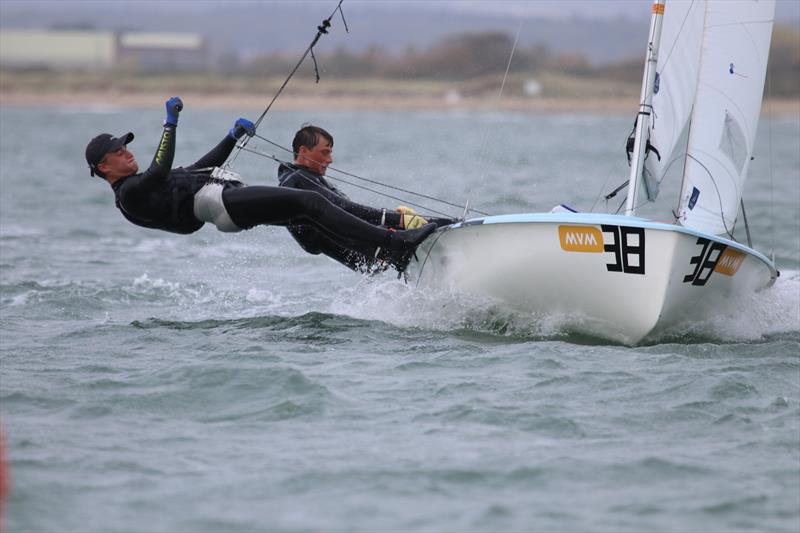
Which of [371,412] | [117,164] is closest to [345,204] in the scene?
[117,164]

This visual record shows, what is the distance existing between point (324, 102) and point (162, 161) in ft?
186

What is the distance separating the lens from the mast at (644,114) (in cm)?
707

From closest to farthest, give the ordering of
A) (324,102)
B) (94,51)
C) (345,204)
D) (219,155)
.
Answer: (219,155), (345,204), (324,102), (94,51)

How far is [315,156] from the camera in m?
7.48

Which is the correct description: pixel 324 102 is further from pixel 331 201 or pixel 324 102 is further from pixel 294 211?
pixel 294 211

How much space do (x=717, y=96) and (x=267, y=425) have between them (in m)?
3.84

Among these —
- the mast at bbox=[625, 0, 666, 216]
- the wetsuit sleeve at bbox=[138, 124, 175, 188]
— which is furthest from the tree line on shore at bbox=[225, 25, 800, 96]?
the wetsuit sleeve at bbox=[138, 124, 175, 188]

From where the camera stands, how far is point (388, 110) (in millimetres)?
61531

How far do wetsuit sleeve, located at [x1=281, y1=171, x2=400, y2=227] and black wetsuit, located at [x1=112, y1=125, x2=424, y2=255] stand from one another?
0.35 meters

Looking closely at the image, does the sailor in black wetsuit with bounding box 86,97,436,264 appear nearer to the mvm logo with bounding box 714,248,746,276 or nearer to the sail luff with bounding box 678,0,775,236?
the mvm logo with bounding box 714,248,746,276

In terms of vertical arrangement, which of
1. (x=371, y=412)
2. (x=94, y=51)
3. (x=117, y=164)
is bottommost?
(x=371, y=412)

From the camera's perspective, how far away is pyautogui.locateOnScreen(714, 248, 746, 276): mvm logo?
21.6ft

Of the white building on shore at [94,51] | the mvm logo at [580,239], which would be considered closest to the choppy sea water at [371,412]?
the mvm logo at [580,239]

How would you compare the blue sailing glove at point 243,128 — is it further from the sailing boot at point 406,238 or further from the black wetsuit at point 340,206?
the sailing boot at point 406,238
